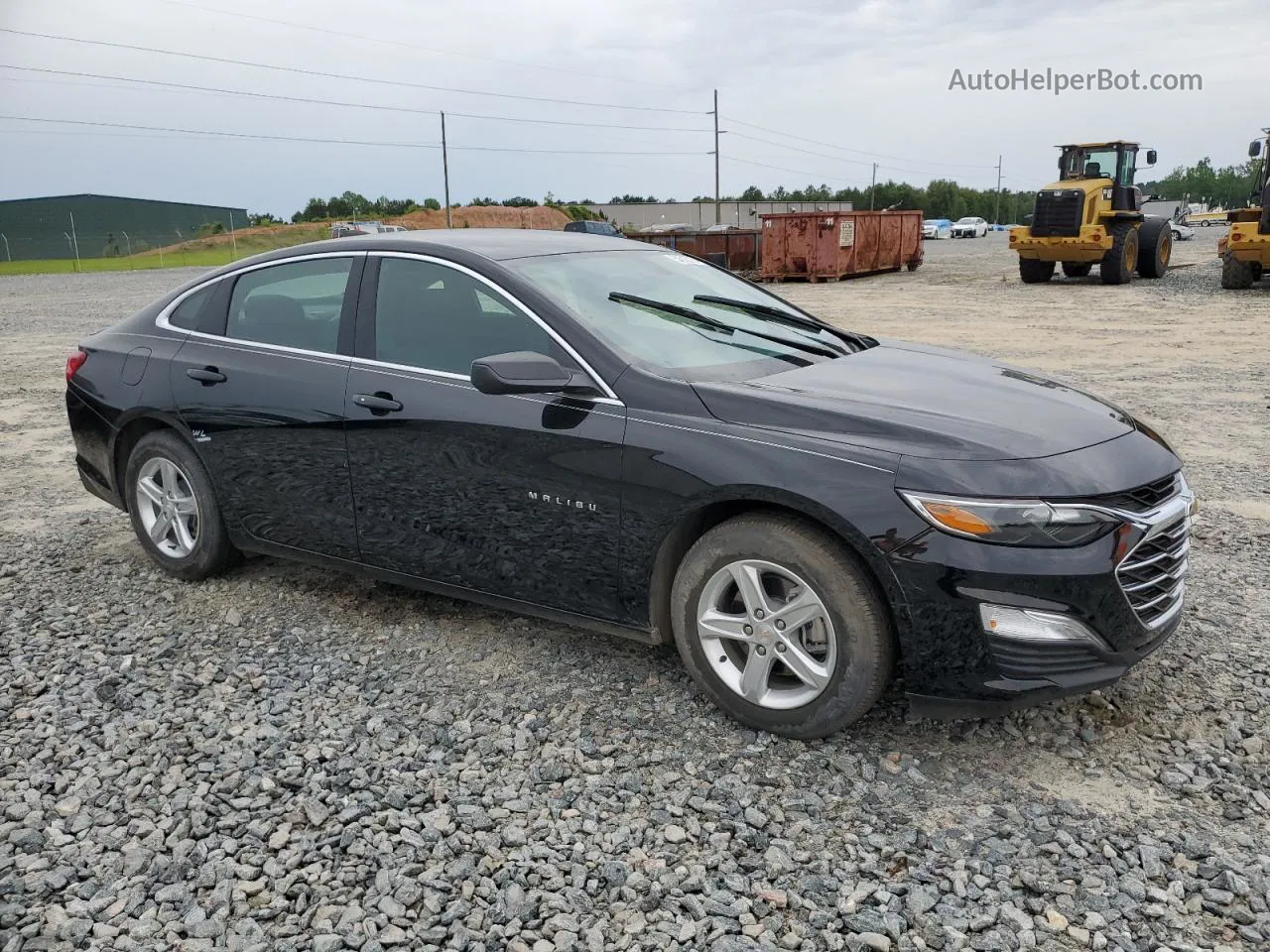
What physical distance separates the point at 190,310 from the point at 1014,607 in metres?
3.91

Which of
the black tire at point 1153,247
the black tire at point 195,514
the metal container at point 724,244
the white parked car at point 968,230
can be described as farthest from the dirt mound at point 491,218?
the black tire at point 195,514

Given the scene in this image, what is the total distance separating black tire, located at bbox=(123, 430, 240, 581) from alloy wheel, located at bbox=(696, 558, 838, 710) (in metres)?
2.54

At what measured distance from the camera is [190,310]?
491cm

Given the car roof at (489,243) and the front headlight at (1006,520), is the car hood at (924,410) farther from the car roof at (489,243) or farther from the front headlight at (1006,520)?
the car roof at (489,243)

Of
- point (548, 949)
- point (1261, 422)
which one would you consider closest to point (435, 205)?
point (1261, 422)

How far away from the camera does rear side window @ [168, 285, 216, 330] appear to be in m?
4.87

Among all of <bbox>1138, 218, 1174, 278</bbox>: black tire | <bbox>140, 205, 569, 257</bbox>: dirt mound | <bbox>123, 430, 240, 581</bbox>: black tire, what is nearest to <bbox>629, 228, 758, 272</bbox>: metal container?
<bbox>1138, 218, 1174, 278</bbox>: black tire

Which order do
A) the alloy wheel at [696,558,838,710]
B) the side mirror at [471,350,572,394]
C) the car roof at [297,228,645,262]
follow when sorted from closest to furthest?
the alloy wheel at [696,558,838,710]
the side mirror at [471,350,572,394]
the car roof at [297,228,645,262]

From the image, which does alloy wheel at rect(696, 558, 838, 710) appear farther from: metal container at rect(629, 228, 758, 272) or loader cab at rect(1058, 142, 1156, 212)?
metal container at rect(629, 228, 758, 272)

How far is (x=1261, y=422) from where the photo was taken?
853 centimetres

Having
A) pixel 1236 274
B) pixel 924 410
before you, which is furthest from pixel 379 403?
pixel 1236 274

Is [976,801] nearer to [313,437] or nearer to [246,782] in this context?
[246,782]

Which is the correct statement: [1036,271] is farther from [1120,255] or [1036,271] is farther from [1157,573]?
[1157,573]

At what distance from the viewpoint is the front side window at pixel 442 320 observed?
386 cm
